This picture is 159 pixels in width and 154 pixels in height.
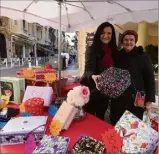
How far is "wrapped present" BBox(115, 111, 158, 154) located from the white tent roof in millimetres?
1024

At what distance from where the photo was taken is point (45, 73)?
58.6 inches

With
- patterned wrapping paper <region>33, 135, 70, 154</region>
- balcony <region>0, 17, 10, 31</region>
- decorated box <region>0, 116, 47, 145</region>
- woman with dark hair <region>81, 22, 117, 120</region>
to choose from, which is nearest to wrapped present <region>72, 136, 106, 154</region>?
patterned wrapping paper <region>33, 135, 70, 154</region>

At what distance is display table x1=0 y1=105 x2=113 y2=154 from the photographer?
2.55 feet

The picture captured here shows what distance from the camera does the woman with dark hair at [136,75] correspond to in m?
1.31

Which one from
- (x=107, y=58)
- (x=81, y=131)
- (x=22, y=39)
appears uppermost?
(x=22, y=39)

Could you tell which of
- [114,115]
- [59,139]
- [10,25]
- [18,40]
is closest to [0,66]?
[18,40]

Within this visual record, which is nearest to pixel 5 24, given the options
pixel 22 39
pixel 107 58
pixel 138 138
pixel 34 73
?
pixel 22 39

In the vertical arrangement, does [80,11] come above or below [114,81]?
above

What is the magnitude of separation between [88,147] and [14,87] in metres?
0.87

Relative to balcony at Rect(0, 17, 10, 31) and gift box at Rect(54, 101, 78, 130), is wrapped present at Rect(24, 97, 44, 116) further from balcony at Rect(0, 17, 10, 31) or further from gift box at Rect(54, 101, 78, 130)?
balcony at Rect(0, 17, 10, 31)

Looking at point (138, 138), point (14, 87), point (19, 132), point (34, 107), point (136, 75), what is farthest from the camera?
point (14, 87)

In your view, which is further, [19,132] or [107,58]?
[107,58]

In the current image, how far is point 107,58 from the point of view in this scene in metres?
1.41

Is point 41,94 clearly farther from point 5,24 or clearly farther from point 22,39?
point 5,24
